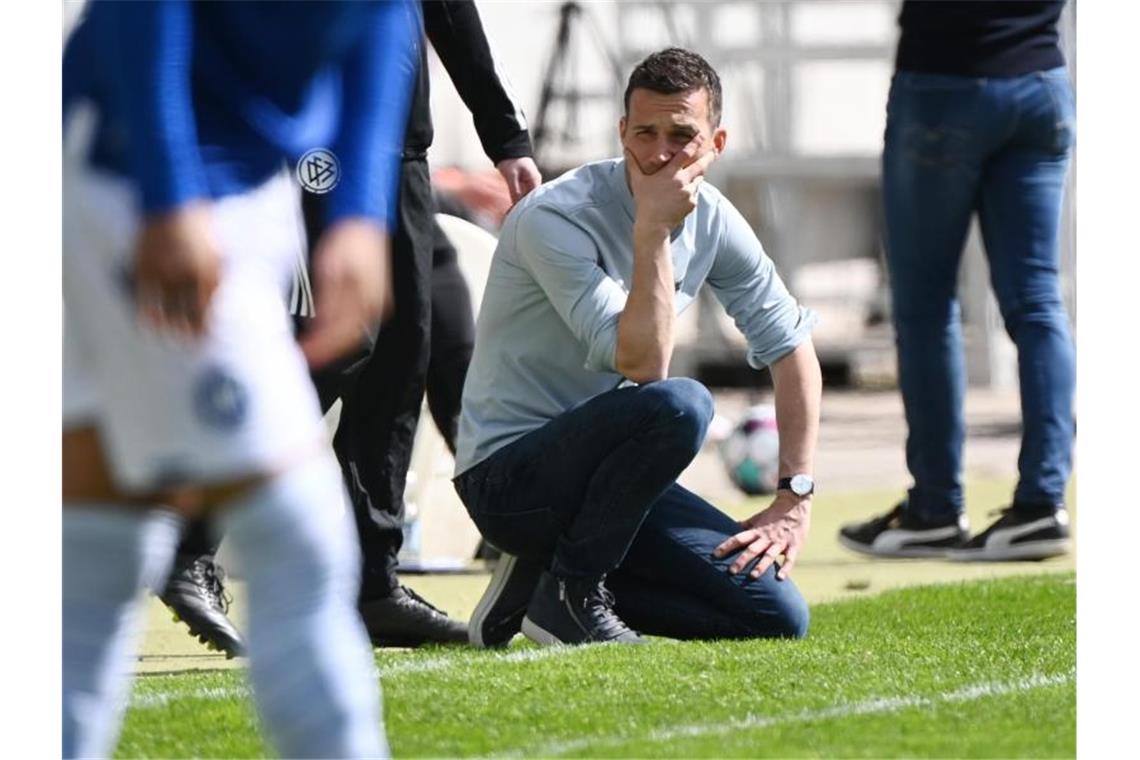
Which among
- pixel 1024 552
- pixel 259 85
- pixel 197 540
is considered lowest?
pixel 1024 552

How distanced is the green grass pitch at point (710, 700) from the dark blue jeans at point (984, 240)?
4.74 feet

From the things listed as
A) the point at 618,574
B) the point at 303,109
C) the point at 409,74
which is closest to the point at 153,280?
the point at 303,109

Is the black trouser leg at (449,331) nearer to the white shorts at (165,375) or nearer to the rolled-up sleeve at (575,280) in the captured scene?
the rolled-up sleeve at (575,280)

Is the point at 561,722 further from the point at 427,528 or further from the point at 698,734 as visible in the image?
the point at 427,528

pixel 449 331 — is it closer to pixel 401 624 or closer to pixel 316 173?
pixel 401 624

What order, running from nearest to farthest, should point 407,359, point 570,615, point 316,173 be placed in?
point 316,173, point 570,615, point 407,359

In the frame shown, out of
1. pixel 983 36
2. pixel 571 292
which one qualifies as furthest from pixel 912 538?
pixel 571 292

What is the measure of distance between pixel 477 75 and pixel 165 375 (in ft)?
6.95

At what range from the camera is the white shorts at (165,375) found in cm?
251

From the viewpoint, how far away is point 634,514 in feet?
13.5

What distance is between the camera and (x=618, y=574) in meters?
4.37

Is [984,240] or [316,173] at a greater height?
[316,173]

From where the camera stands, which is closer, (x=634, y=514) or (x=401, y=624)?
(x=634, y=514)

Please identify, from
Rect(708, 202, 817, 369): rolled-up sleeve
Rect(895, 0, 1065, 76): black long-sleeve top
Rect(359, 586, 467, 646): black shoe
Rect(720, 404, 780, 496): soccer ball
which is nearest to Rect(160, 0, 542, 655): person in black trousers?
Rect(359, 586, 467, 646): black shoe
